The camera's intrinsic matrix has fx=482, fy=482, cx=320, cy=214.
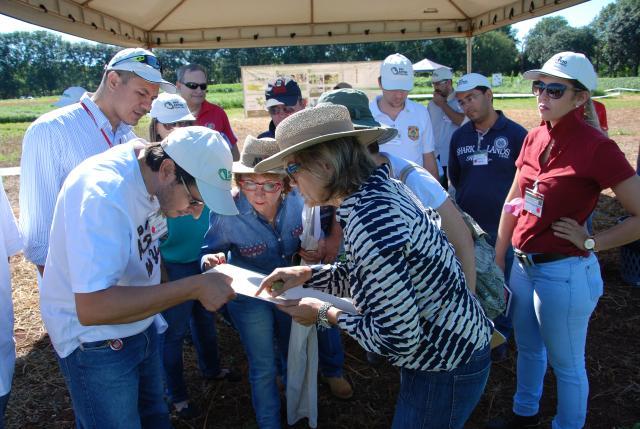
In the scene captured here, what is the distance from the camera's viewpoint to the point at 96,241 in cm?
155

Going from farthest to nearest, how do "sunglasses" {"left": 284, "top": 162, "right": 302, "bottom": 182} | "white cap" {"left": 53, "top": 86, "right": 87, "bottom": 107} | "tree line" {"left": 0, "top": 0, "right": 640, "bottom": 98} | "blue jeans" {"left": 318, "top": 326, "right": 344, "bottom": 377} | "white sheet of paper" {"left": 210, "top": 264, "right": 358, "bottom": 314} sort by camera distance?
"tree line" {"left": 0, "top": 0, "right": 640, "bottom": 98}, "white cap" {"left": 53, "top": 86, "right": 87, "bottom": 107}, "blue jeans" {"left": 318, "top": 326, "right": 344, "bottom": 377}, "white sheet of paper" {"left": 210, "top": 264, "right": 358, "bottom": 314}, "sunglasses" {"left": 284, "top": 162, "right": 302, "bottom": 182}

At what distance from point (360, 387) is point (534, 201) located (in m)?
1.93

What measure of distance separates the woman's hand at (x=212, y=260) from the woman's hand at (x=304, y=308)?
0.66 metres

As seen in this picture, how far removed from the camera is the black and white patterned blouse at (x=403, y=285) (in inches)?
57.6

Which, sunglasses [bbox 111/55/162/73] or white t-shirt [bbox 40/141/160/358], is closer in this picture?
white t-shirt [bbox 40/141/160/358]

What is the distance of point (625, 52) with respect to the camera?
64.2m

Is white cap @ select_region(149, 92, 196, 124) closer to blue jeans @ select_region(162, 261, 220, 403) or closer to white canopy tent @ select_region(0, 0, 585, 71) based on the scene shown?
blue jeans @ select_region(162, 261, 220, 403)

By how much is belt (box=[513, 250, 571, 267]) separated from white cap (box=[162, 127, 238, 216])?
1.68 meters

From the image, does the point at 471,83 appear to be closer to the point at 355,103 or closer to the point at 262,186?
the point at 355,103

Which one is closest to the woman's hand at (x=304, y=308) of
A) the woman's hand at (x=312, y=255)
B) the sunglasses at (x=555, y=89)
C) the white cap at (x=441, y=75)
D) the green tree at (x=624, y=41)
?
the woman's hand at (x=312, y=255)

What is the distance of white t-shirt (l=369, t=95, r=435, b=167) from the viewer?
14.4 feet

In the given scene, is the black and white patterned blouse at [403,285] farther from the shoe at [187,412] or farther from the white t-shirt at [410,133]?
the white t-shirt at [410,133]

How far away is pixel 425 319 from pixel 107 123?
2.18m

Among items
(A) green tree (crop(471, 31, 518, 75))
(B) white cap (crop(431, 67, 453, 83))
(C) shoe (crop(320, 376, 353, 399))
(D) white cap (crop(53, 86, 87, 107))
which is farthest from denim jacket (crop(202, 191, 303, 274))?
(A) green tree (crop(471, 31, 518, 75))
